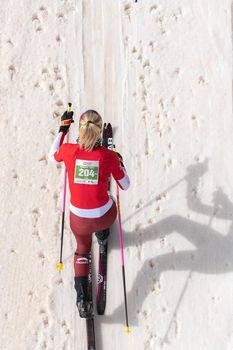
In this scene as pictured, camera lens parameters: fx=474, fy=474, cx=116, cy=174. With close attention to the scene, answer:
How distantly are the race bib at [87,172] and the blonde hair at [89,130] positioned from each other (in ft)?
0.36

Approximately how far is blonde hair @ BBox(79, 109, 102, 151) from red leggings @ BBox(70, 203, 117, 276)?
0.61 m

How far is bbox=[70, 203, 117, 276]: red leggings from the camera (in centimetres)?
361

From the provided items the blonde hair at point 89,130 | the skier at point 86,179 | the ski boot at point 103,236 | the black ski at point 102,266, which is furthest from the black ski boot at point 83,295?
the blonde hair at point 89,130

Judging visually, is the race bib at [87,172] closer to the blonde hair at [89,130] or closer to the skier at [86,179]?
the skier at [86,179]

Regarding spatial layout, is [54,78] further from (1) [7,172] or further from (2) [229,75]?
(2) [229,75]

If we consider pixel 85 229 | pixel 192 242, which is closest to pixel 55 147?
pixel 85 229

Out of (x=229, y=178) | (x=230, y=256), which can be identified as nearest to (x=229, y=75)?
(x=229, y=178)

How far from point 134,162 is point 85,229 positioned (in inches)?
45.9

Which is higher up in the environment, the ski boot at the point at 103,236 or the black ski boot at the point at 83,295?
the ski boot at the point at 103,236

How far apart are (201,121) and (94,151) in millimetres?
1771

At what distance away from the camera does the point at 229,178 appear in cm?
470

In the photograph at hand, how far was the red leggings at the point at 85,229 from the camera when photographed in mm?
3614

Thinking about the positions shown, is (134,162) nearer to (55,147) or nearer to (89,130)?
(55,147)

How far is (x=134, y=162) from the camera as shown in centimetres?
460
